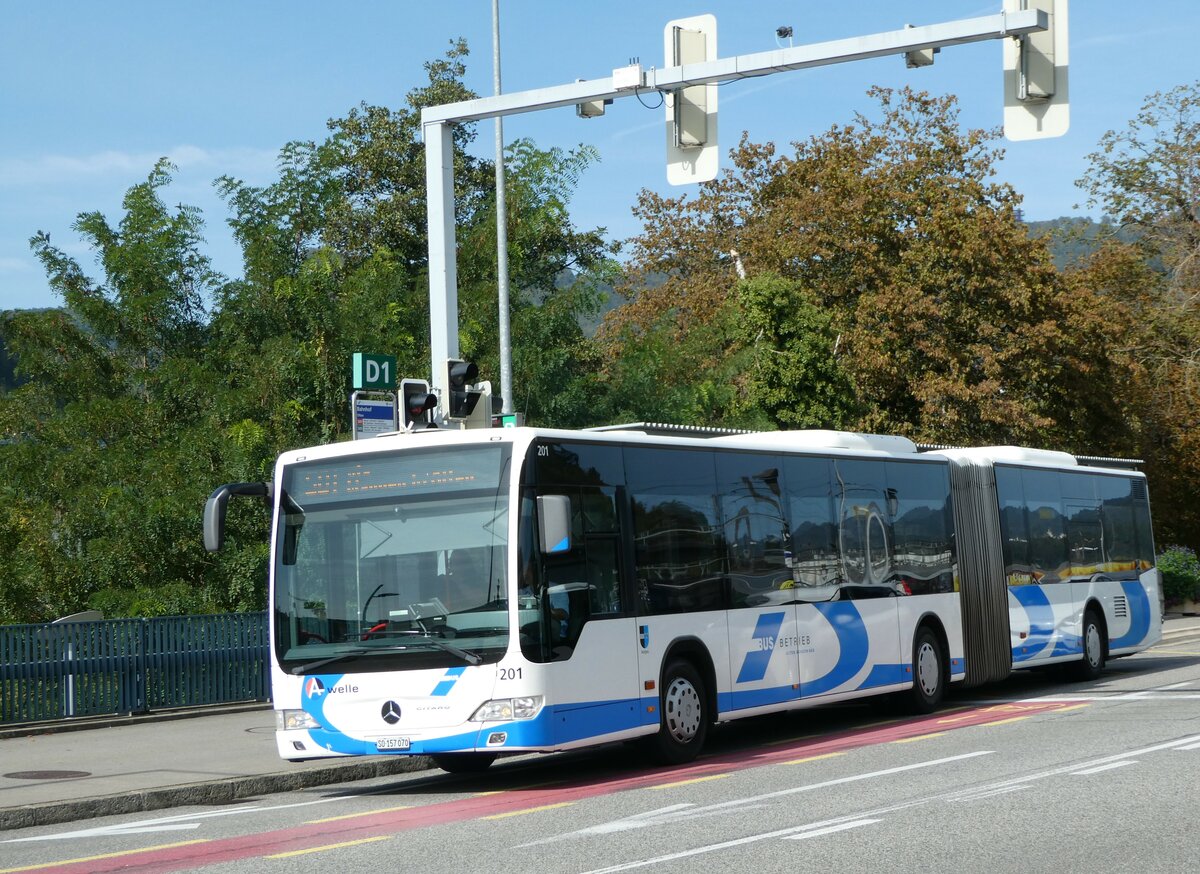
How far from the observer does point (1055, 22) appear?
11.7m

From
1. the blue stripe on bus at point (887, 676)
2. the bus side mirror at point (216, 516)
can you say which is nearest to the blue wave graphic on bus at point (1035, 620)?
the blue stripe on bus at point (887, 676)

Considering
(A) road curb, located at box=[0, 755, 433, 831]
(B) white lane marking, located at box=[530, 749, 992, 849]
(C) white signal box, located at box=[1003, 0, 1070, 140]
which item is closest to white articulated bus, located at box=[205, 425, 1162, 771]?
(A) road curb, located at box=[0, 755, 433, 831]

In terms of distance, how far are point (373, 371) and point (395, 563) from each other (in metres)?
4.11

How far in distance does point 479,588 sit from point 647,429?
146 inches

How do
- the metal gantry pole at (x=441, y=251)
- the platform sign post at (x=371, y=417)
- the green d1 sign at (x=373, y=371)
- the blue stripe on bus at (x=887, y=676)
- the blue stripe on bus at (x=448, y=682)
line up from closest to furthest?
the blue stripe on bus at (x=448, y=682)
the platform sign post at (x=371, y=417)
the metal gantry pole at (x=441, y=251)
the green d1 sign at (x=373, y=371)
the blue stripe on bus at (x=887, y=676)

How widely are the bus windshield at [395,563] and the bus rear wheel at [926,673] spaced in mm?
8107

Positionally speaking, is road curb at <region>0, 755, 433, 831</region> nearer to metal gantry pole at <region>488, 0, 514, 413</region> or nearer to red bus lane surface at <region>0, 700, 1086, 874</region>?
red bus lane surface at <region>0, 700, 1086, 874</region>

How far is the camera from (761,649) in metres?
15.5

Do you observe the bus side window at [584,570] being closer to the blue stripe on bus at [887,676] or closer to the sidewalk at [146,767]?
the sidewalk at [146,767]

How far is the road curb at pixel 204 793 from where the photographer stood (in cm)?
1198

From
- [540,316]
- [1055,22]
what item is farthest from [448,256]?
[540,316]

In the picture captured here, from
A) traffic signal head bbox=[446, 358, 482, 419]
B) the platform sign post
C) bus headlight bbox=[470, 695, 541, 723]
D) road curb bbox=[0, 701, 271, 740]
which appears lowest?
road curb bbox=[0, 701, 271, 740]

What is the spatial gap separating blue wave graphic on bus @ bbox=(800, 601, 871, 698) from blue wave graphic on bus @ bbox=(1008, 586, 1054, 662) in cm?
473

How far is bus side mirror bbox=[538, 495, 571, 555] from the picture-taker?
1234 centimetres
